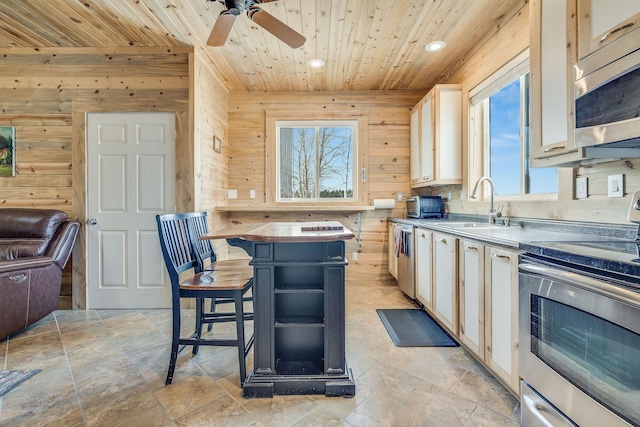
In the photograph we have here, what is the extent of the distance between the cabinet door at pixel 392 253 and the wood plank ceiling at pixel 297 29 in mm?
1939

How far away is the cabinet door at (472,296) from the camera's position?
5.90 feet

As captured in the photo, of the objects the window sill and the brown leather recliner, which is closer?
the brown leather recliner

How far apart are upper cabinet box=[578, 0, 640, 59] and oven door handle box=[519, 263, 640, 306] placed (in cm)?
97

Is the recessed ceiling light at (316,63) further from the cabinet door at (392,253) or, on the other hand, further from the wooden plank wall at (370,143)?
the cabinet door at (392,253)

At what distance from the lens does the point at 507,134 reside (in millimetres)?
2680

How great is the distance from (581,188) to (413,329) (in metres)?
1.59

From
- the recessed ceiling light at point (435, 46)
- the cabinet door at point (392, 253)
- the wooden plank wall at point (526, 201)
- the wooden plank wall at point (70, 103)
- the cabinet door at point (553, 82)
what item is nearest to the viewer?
the cabinet door at point (553, 82)

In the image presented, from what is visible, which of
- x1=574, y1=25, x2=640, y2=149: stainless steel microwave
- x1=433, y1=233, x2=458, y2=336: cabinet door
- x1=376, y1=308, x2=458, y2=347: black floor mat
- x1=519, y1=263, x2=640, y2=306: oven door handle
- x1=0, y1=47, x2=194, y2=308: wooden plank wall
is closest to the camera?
x1=519, y1=263, x2=640, y2=306: oven door handle

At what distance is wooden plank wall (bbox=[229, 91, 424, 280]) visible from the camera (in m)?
4.13

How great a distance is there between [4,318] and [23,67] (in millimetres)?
2538

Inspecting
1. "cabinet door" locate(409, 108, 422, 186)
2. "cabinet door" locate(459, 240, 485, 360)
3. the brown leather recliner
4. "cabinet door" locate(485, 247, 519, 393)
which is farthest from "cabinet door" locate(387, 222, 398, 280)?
the brown leather recliner

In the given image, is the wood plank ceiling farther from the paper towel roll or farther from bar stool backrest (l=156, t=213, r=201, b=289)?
bar stool backrest (l=156, t=213, r=201, b=289)

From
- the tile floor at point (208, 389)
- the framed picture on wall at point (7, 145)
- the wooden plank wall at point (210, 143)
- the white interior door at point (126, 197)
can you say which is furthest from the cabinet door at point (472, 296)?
the framed picture on wall at point (7, 145)

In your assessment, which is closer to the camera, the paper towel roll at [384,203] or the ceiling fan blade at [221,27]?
the ceiling fan blade at [221,27]
